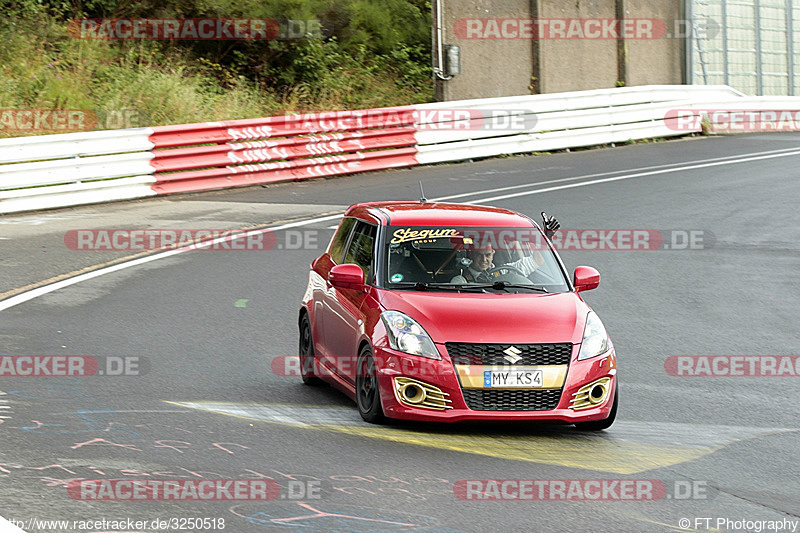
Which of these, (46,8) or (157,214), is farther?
(46,8)

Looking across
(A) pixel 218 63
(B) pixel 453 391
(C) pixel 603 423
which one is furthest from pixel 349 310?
(A) pixel 218 63

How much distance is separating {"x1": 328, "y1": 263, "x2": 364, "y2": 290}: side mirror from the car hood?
227 mm

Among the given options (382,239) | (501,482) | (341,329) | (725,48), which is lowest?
(501,482)

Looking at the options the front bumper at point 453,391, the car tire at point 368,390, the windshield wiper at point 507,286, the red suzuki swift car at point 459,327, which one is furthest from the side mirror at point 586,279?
the car tire at point 368,390

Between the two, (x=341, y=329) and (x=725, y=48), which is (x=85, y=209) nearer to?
(x=341, y=329)

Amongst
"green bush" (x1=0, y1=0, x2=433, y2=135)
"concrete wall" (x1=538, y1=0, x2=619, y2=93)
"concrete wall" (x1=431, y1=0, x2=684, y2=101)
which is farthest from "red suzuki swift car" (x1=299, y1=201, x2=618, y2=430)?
"concrete wall" (x1=538, y1=0, x2=619, y2=93)

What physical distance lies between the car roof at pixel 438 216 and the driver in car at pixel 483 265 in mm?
329

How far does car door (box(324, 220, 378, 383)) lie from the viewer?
27.9 feet

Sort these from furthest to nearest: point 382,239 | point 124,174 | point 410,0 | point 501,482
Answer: point 410,0, point 124,174, point 382,239, point 501,482

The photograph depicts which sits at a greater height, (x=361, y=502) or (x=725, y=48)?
(x=725, y=48)

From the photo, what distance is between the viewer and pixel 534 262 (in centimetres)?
895

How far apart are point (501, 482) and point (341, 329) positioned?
2.49 m

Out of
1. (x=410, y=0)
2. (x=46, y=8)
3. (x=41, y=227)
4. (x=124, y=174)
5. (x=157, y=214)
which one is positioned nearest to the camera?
(x=41, y=227)

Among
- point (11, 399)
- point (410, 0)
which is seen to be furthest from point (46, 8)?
point (11, 399)
